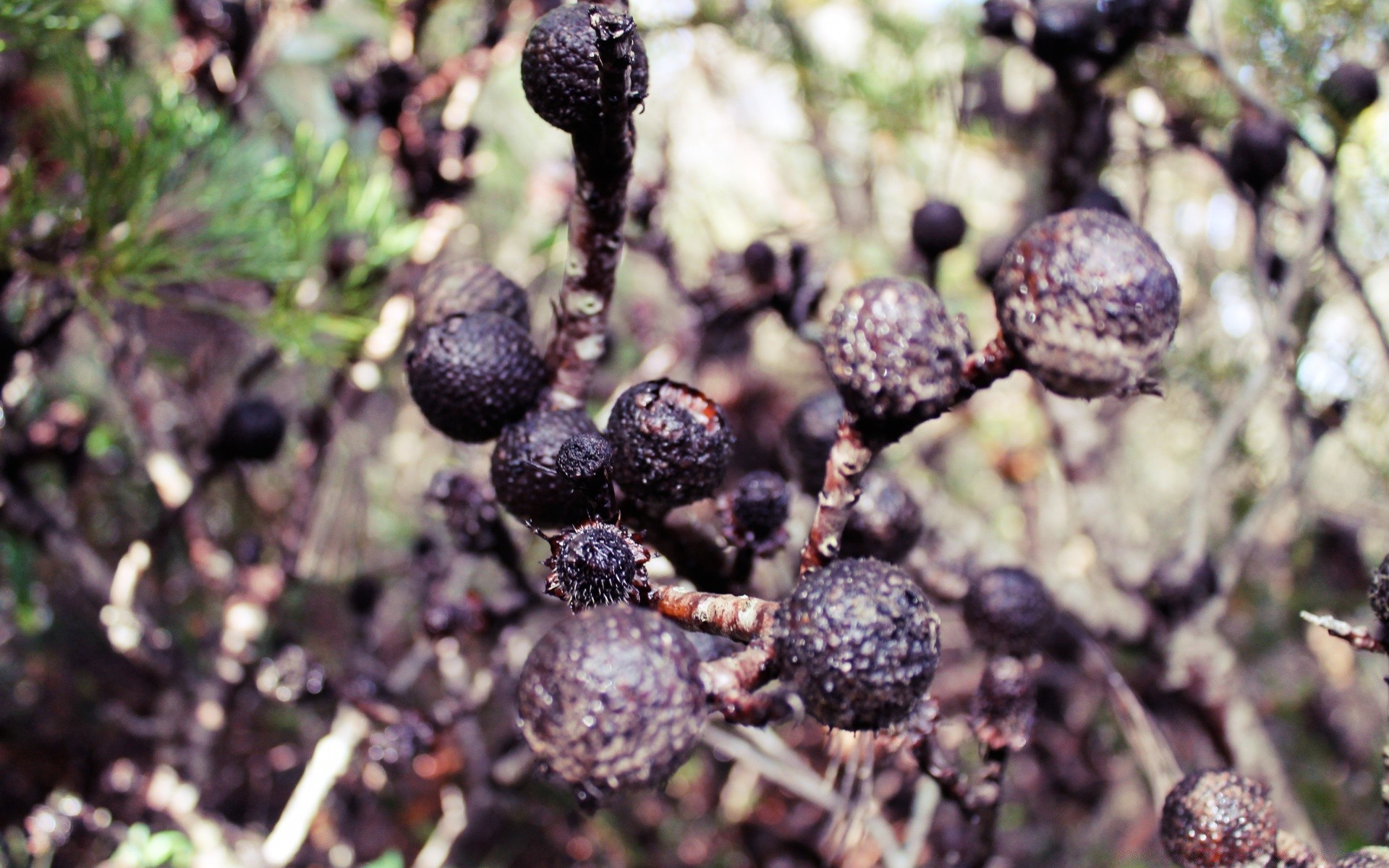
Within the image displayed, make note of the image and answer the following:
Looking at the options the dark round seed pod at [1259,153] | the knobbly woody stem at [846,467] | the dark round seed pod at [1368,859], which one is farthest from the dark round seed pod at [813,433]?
the dark round seed pod at [1259,153]

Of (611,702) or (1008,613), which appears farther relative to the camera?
(1008,613)

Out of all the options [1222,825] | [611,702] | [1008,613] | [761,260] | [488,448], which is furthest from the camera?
[488,448]

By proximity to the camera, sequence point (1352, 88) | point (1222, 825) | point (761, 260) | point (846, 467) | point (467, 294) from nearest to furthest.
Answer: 1. point (846, 467)
2. point (1222, 825)
3. point (467, 294)
4. point (1352, 88)
5. point (761, 260)

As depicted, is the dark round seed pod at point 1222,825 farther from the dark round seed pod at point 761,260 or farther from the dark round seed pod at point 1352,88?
the dark round seed pod at point 1352,88

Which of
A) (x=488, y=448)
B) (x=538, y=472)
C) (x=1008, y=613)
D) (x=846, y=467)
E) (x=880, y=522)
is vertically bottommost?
(x=488, y=448)

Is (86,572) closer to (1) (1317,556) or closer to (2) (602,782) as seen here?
(2) (602,782)

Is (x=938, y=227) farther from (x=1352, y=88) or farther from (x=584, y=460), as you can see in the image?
(x=584, y=460)

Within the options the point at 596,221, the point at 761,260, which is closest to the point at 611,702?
the point at 596,221

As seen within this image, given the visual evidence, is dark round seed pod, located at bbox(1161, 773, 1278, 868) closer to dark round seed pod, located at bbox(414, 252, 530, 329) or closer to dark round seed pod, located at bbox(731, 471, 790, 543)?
dark round seed pod, located at bbox(731, 471, 790, 543)
